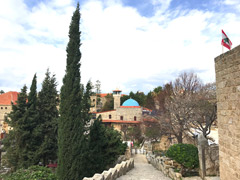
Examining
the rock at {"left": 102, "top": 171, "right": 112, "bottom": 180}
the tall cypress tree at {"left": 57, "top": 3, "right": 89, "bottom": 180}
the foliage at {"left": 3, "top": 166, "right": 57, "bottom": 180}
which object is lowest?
the rock at {"left": 102, "top": 171, "right": 112, "bottom": 180}

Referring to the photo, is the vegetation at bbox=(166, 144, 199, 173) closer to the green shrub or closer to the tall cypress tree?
the green shrub

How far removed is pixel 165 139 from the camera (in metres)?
20.3

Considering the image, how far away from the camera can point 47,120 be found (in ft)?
45.1

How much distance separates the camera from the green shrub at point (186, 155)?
749cm

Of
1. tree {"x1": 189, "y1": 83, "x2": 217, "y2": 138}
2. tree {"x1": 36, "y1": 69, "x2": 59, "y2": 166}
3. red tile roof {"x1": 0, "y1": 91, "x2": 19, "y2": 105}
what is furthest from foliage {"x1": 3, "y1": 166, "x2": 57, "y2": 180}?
red tile roof {"x1": 0, "y1": 91, "x2": 19, "y2": 105}

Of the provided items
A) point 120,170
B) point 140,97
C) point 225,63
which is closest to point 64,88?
point 120,170

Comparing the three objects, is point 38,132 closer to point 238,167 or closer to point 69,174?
point 69,174

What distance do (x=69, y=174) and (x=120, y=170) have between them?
236 centimetres

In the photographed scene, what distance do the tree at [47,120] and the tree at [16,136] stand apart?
128cm

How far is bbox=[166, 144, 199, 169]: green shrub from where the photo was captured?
7492 mm

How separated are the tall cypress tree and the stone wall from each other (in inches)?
241

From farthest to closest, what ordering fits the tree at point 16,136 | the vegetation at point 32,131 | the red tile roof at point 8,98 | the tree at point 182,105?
the red tile roof at point 8,98 → the tree at point 182,105 → the tree at point 16,136 → the vegetation at point 32,131

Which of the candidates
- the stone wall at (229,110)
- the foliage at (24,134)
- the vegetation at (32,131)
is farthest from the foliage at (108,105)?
the stone wall at (229,110)

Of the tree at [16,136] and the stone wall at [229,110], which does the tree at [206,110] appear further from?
the tree at [16,136]
